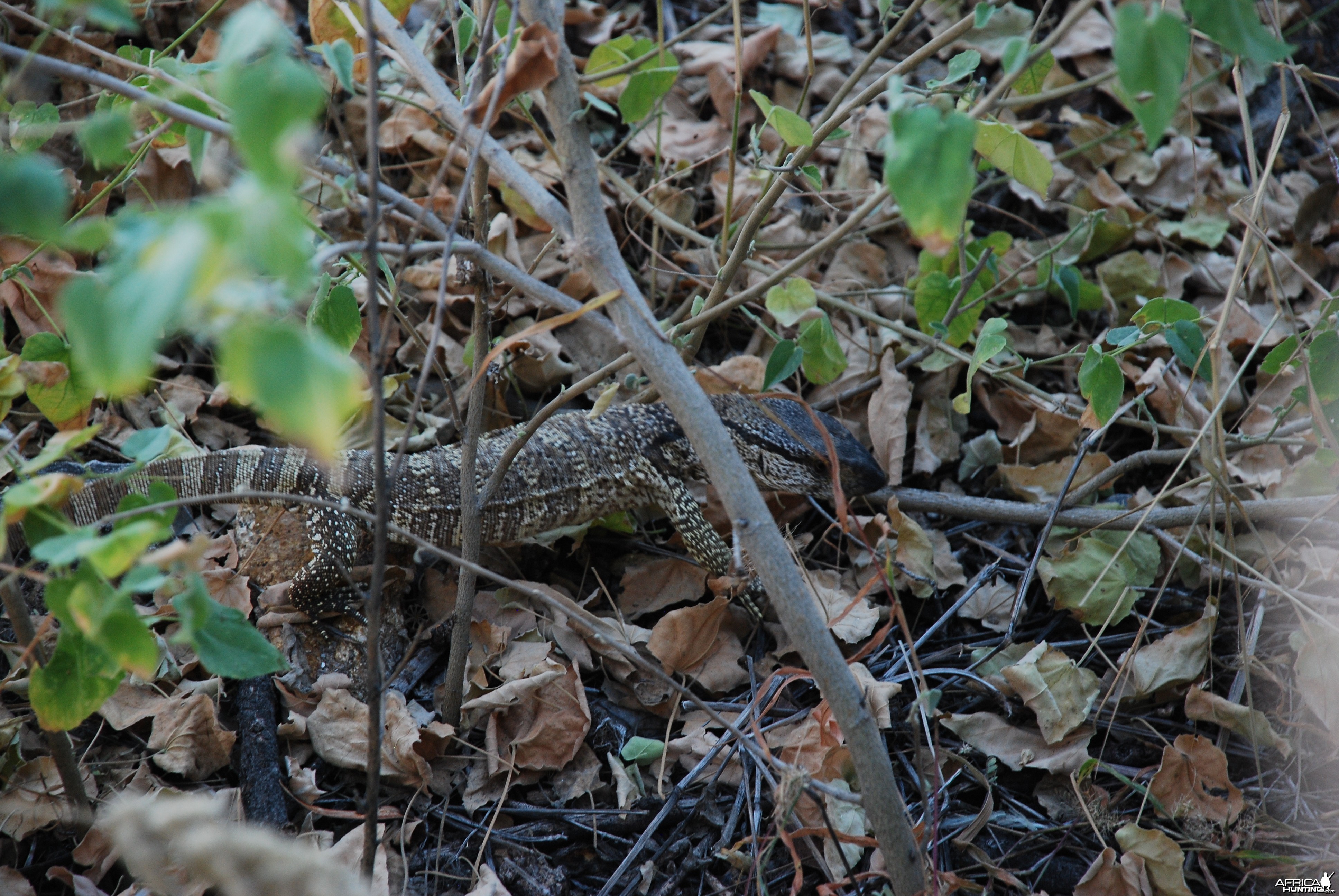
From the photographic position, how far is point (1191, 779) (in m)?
2.75

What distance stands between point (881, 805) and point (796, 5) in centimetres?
503

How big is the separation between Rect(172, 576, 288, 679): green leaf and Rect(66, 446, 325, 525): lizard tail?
2162mm

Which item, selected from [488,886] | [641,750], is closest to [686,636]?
[641,750]

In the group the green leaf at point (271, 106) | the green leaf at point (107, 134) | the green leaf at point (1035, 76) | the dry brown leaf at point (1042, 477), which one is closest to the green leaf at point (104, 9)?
the green leaf at point (107, 134)

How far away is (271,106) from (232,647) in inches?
44.7

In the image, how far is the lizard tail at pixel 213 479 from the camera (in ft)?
12.3

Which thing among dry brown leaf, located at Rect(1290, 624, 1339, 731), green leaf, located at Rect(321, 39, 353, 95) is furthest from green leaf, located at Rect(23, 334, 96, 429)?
dry brown leaf, located at Rect(1290, 624, 1339, 731)

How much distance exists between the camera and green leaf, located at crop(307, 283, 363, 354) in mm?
2180

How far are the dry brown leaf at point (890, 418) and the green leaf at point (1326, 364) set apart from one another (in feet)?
5.44

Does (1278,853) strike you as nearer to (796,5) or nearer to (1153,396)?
(1153,396)

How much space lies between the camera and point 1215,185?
4.89 meters

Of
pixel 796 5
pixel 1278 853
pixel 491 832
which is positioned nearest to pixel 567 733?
pixel 491 832

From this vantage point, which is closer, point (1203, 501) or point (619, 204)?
point (1203, 501)

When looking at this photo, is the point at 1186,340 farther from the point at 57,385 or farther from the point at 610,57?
the point at 57,385
